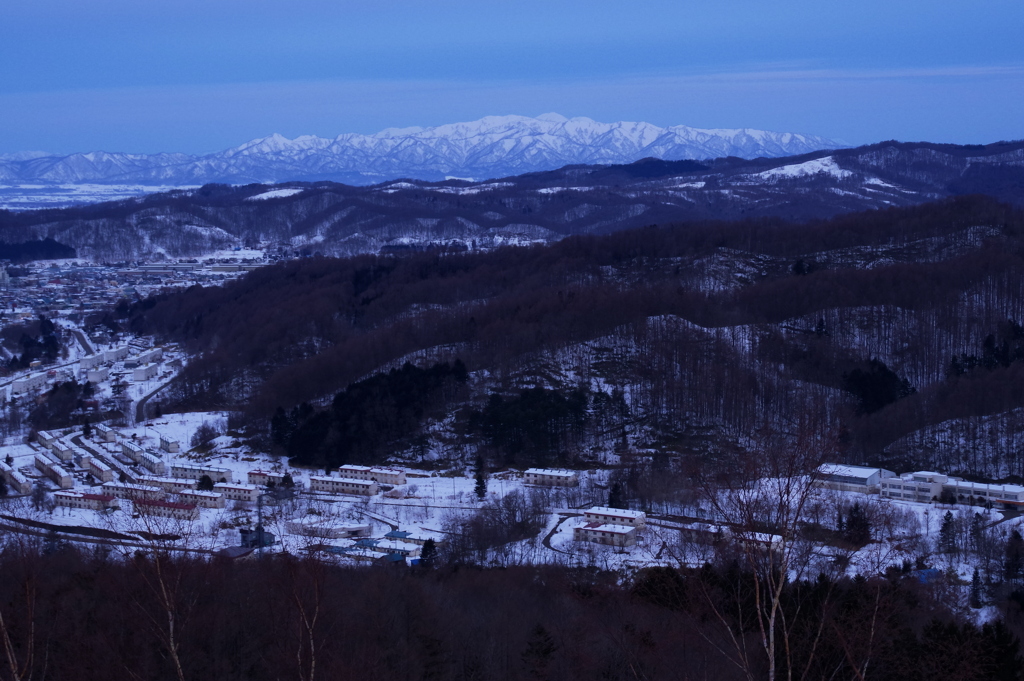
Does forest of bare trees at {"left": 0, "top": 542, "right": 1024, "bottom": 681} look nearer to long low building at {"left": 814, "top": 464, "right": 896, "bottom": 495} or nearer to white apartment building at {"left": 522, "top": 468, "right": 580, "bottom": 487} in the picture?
long low building at {"left": 814, "top": 464, "right": 896, "bottom": 495}

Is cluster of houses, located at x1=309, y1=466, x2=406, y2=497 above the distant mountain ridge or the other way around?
the other way around

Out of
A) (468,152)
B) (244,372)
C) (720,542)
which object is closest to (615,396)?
(244,372)

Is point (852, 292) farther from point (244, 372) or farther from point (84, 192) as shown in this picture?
point (84, 192)

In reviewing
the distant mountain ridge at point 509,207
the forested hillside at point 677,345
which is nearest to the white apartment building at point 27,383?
the forested hillside at point 677,345

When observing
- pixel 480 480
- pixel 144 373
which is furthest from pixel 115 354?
pixel 480 480

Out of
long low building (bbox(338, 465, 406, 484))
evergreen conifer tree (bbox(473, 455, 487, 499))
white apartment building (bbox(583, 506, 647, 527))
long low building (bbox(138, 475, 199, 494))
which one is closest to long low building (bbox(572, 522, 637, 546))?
white apartment building (bbox(583, 506, 647, 527))

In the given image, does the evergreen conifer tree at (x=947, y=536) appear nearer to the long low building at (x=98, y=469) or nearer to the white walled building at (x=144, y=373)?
the long low building at (x=98, y=469)

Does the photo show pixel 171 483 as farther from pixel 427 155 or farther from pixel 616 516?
pixel 427 155
